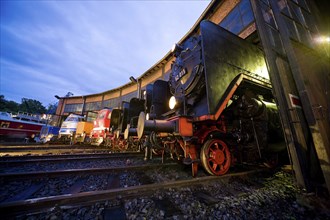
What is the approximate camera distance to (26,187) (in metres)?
2.29

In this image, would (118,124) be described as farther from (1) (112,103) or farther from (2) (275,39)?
(1) (112,103)

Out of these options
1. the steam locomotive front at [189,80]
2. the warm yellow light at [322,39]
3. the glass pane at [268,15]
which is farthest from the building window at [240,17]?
the steam locomotive front at [189,80]

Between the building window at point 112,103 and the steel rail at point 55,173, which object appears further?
the building window at point 112,103

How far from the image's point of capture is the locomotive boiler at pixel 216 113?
2.70 meters

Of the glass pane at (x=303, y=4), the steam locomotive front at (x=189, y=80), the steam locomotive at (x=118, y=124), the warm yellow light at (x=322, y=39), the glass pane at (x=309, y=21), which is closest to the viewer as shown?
the steam locomotive front at (x=189, y=80)

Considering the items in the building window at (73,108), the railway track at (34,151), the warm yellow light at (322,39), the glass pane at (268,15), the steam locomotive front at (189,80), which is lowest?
the railway track at (34,151)

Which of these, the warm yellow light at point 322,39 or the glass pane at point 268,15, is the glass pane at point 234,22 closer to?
the warm yellow light at point 322,39

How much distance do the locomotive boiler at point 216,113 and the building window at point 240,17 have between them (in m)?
3.35

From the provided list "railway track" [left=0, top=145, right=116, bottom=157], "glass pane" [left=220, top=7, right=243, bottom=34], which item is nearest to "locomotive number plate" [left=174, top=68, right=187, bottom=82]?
Answer: "glass pane" [left=220, top=7, right=243, bottom=34]

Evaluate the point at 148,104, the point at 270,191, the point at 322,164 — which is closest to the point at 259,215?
the point at 270,191

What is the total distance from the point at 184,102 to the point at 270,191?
7.20 feet

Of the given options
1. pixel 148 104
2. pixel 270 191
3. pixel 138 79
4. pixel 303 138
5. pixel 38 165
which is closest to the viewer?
pixel 303 138

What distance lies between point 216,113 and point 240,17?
686 centimetres

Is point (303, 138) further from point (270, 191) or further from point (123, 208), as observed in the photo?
point (123, 208)
